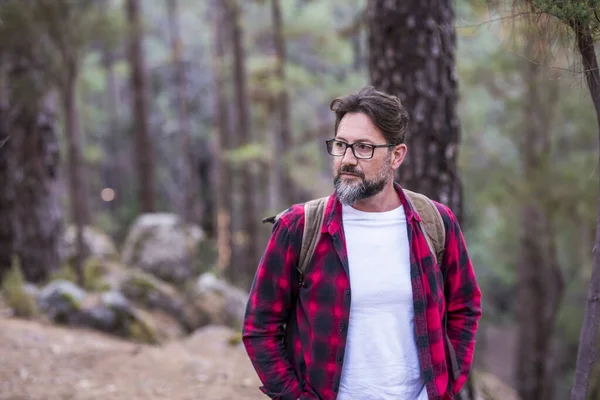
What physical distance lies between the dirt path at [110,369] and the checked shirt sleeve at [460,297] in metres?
3.02

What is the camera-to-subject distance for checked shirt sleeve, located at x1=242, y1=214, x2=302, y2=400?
255 centimetres

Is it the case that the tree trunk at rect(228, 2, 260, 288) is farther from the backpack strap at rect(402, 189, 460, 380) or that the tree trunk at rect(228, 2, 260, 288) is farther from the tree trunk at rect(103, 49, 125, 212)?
the tree trunk at rect(103, 49, 125, 212)

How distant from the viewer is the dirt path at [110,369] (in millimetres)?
5398

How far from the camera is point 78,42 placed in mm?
8578

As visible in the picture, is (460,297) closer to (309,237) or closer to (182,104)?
(309,237)

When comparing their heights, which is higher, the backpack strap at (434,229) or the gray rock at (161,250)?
the backpack strap at (434,229)

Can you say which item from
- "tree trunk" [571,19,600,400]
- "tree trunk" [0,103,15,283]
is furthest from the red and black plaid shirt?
"tree trunk" [0,103,15,283]

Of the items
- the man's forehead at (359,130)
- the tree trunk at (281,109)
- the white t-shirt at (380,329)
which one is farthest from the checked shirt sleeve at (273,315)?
the tree trunk at (281,109)

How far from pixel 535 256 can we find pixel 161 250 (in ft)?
26.6

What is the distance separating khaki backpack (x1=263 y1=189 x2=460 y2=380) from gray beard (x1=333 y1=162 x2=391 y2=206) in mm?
102

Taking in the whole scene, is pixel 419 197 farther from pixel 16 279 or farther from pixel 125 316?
pixel 16 279

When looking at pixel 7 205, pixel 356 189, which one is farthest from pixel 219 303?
pixel 356 189

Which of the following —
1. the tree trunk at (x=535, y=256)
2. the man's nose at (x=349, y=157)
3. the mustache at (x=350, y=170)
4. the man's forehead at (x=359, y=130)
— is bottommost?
the tree trunk at (x=535, y=256)

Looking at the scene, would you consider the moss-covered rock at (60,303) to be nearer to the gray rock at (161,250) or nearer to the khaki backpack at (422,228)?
the gray rock at (161,250)
